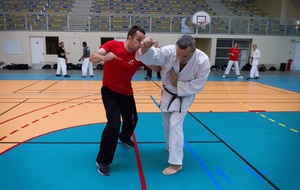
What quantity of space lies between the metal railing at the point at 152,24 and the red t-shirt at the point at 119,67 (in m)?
16.2

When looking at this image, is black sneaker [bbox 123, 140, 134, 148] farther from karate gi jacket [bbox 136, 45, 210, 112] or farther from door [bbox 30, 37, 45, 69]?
door [bbox 30, 37, 45, 69]

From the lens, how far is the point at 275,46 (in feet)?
67.4

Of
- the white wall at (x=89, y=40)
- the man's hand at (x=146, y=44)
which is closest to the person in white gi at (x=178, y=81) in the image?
the man's hand at (x=146, y=44)

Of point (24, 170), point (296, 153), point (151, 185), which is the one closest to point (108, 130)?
point (151, 185)

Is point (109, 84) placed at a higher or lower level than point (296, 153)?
higher

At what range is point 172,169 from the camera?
327cm

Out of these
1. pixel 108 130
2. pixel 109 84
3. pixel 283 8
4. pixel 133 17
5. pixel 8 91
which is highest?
pixel 283 8

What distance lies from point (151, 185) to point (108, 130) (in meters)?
0.85

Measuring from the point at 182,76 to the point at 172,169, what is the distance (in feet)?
4.02

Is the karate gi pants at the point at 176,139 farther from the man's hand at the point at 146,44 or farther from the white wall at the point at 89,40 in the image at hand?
the white wall at the point at 89,40

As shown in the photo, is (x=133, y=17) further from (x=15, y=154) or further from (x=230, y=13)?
(x=15, y=154)

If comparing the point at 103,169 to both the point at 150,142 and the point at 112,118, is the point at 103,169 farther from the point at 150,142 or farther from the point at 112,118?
the point at 150,142

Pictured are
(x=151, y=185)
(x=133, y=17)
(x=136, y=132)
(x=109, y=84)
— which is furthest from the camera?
(x=133, y=17)

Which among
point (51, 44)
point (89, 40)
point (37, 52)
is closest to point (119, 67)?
point (89, 40)
